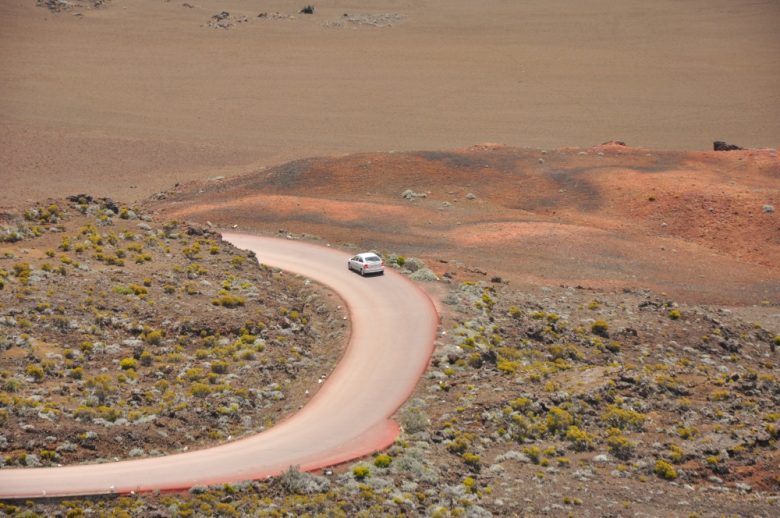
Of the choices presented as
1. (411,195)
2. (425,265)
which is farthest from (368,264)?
(411,195)

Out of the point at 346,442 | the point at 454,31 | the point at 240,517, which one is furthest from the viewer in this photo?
the point at 454,31

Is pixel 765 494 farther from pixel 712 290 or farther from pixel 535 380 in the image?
pixel 712 290

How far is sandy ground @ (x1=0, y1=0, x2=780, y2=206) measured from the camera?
80.9 metres

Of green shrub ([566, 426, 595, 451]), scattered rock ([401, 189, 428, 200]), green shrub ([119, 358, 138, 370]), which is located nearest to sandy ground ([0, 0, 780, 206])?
scattered rock ([401, 189, 428, 200])

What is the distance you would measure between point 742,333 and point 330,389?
1797 centimetres

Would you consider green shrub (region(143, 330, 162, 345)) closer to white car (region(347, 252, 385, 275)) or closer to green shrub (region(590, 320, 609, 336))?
white car (region(347, 252, 385, 275))

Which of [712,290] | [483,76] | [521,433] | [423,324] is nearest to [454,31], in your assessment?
[483,76]

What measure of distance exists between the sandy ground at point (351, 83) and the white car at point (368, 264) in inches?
1006

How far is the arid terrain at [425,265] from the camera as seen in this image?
28.3 metres

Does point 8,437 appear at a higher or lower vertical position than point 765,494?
higher

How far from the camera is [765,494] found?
28547 mm

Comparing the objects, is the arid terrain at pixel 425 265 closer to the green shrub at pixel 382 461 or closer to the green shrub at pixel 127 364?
the green shrub at pixel 382 461

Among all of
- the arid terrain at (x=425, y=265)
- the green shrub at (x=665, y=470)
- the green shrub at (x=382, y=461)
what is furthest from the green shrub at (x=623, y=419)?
the green shrub at (x=382, y=461)

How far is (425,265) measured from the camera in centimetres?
4600
